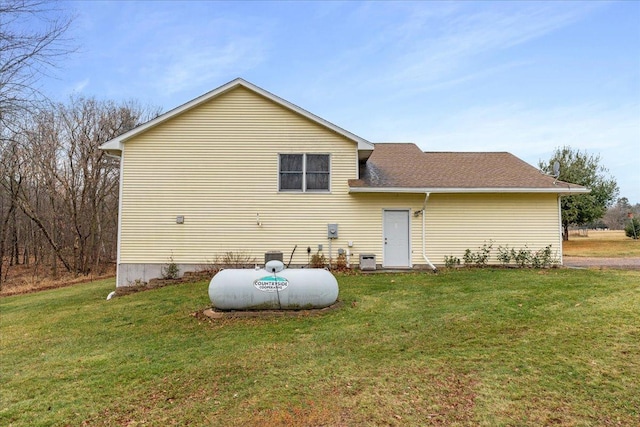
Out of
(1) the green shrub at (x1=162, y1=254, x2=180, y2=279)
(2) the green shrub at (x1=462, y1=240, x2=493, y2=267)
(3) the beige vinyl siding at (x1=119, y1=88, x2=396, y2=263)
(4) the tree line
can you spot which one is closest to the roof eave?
(3) the beige vinyl siding at (x1=119, y1=88, x2=396, y2=263)

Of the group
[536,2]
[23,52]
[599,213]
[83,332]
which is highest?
[536,2]

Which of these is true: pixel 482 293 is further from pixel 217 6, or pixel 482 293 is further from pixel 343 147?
pixel 217 6

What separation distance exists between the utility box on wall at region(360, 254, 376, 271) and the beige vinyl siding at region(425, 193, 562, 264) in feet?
6.74

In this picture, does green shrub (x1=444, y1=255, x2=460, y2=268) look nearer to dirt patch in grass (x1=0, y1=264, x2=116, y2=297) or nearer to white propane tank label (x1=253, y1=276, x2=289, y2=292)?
white propane tank label (x1=253, y1=276, x2=289, y2=292)

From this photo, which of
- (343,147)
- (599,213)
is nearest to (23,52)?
(343,147)

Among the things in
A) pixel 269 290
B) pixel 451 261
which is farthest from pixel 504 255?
pixel 269 290

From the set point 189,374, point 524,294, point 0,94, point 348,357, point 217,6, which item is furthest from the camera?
point 217,6

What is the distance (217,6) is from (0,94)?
8230 mm

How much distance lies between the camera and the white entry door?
12.1 meters

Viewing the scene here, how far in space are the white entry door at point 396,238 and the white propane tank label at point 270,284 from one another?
20.1ft

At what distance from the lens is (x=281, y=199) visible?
11.9 meters

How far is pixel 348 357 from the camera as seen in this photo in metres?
4.76

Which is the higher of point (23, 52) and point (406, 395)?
point (23, 52)

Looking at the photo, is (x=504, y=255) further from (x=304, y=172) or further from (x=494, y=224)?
(x=304, y=172)
